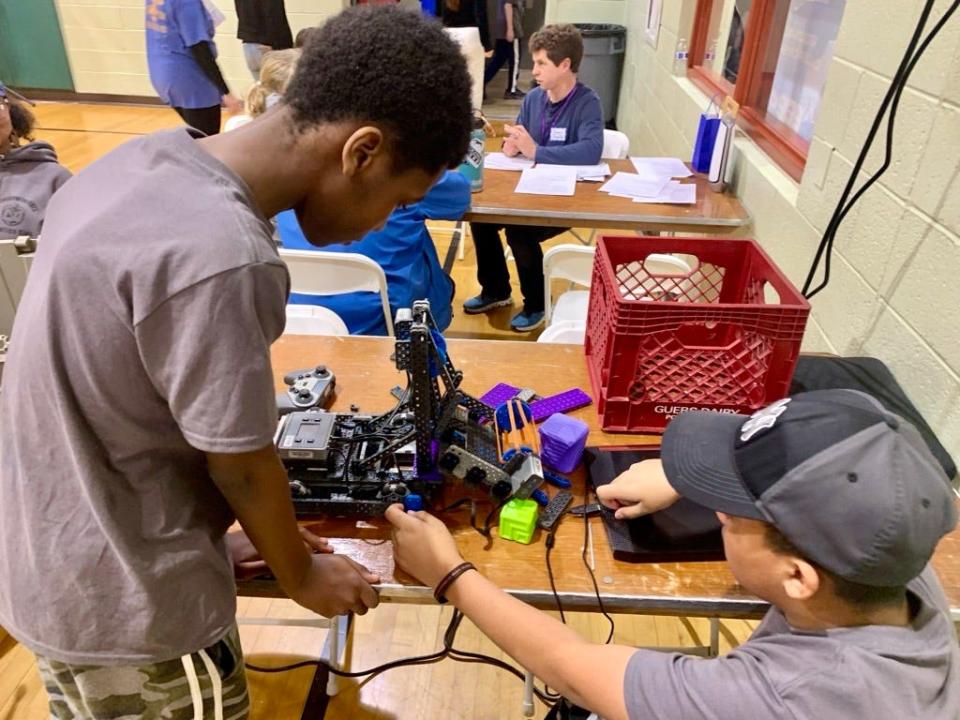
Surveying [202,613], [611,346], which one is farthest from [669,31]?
[202,613]

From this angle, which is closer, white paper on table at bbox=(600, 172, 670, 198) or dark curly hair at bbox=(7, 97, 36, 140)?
dark curly hair at bbox=(7, 97, 36, 140)

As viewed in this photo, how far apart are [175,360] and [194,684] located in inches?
18.8

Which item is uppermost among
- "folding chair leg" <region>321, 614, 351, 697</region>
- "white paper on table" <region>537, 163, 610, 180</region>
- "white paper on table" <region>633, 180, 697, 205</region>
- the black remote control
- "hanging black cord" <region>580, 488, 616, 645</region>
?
the black remote control

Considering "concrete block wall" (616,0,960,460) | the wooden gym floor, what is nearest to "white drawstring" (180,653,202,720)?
the wooden gym floor

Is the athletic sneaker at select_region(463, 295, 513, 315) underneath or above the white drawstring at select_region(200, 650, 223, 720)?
underneath

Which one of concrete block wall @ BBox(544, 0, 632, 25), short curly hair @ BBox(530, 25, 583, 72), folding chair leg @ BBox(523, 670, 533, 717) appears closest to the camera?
folding chair leg @ BBox(523, 670, 533, 717)

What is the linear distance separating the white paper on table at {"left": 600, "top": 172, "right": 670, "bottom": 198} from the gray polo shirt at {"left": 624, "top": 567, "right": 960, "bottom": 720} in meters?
2.08

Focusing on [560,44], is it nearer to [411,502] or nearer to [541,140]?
[541,140]

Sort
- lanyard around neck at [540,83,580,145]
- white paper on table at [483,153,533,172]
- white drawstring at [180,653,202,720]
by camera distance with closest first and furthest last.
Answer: white drawstring at [180,653,202,720], white paper on table at [483,153,533,172], lanyard around neck at [540,83,580,145]

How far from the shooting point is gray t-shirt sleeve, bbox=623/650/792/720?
0.71m

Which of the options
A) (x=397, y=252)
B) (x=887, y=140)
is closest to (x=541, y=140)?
(x=397, y=252)

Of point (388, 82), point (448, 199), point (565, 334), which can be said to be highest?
point (388, 82)

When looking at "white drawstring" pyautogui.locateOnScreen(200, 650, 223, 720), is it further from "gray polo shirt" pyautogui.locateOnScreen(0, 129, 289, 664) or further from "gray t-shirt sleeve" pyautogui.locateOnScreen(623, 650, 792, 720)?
"gray t-shirt sleeve" pyautogui.locateOnScreen(623, 650, 792, 720)

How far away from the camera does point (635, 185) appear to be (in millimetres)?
2742
